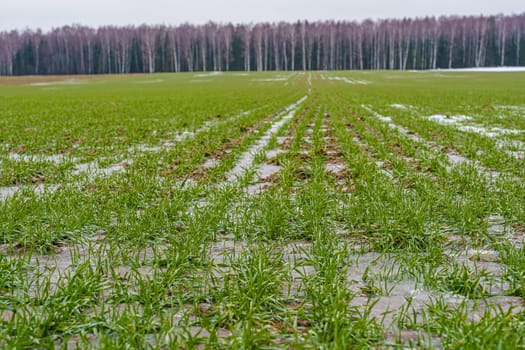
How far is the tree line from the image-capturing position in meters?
116

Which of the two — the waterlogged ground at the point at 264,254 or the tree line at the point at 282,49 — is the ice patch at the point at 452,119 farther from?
the tree line at the point at 282,49

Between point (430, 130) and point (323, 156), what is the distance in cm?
591


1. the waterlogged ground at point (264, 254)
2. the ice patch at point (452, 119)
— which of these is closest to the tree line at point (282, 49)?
the ice patch at point (452, 119)

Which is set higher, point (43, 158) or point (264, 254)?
point (43, 158)

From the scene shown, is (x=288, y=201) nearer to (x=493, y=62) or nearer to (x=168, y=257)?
(x=168, y=257)

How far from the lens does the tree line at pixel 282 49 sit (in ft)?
380

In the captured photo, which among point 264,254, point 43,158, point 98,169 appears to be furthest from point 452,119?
point 264,254

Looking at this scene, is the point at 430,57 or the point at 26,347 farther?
the point at 430,57

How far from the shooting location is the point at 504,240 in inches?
164

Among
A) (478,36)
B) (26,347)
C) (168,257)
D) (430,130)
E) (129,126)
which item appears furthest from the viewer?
(478,36)

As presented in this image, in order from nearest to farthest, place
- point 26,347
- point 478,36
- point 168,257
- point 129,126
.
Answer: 1. point 26,347
2. point 168,257
3. point 129,126
4. point 478,36

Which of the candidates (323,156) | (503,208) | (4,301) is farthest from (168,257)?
(323,156)

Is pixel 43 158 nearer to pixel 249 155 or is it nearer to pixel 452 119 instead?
pixel 249 155

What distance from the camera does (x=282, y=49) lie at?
4751 inches
